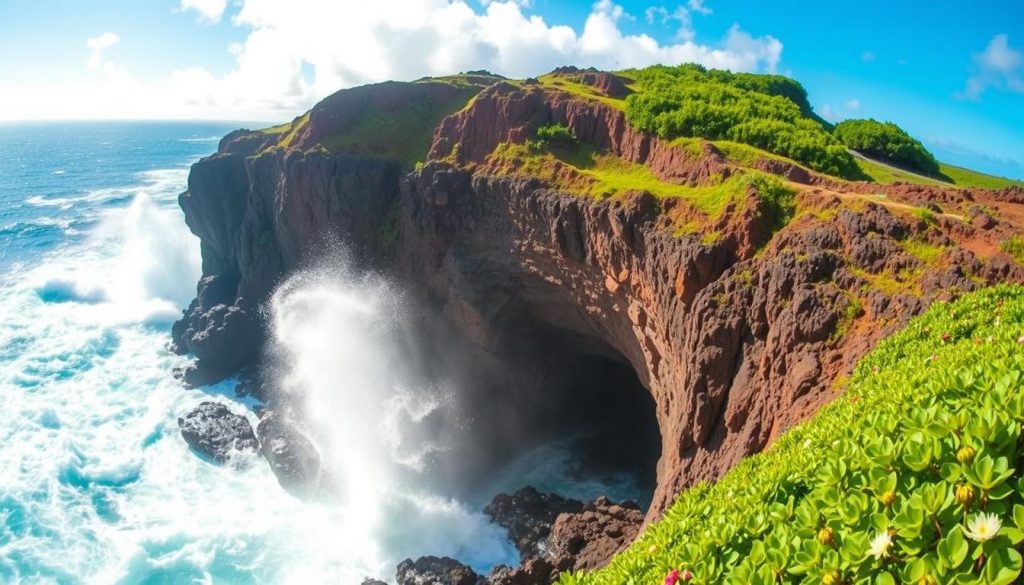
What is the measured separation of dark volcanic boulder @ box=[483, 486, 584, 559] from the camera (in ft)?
93.4

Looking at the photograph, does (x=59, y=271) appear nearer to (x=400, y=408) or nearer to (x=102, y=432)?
(x=102, y=432)

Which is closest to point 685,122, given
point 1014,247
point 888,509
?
point 1014,247

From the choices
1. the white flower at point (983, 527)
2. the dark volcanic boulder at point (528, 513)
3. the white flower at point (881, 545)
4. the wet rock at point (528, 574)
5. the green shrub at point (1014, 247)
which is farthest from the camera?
the dark volcanic boulder at point (528, 513)

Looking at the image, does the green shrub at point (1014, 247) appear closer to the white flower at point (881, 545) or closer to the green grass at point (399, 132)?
the white flower at point (881, 545)

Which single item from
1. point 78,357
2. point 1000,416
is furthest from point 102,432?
point 1000,416

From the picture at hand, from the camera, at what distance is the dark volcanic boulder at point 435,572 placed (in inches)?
1016

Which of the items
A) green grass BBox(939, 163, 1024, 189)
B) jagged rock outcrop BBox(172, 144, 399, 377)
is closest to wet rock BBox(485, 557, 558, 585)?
jagged rock outcrop BBox(172, 144, 399, 377)

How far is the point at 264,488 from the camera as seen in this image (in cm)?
3466

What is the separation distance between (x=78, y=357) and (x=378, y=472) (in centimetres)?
3093

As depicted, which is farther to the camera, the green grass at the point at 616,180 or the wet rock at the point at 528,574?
the wet rock at the point at 528,574

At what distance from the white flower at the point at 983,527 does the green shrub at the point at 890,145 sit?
3918 cm

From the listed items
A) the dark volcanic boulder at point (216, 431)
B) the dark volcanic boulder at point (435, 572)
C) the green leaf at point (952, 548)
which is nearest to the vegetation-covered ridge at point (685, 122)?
the dark volcanic boulder at point (216, 431)

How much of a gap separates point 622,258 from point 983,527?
24.0 metres

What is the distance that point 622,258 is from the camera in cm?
2791
